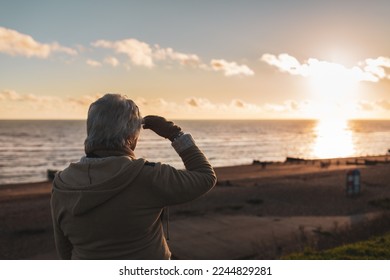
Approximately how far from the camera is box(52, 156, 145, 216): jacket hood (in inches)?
65.3

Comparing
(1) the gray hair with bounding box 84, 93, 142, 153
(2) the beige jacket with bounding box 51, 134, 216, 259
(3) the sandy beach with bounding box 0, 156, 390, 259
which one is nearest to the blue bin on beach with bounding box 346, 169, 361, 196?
(3) the sandy beach with bounding box 0, 156, 390, 259

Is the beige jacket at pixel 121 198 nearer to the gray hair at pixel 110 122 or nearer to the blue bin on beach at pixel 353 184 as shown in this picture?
the gray hair at pixel 110 122

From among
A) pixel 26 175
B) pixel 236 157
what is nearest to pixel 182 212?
pixel 26 175


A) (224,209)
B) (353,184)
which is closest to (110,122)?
(224,209)

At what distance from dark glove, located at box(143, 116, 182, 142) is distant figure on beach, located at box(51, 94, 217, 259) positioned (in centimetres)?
8

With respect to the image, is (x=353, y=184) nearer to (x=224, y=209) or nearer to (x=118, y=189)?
(x=224, y=209)

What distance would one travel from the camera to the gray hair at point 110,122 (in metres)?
1.73

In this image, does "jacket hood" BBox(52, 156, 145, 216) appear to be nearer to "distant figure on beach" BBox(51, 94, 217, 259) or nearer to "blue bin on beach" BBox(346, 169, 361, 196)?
"distant figure on beach" BBox(51, 94, 217, 259)

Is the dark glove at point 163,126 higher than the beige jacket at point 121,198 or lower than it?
higher

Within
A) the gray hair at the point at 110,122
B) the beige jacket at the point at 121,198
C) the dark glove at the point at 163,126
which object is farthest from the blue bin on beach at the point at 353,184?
the gray hair at the point at 110,122

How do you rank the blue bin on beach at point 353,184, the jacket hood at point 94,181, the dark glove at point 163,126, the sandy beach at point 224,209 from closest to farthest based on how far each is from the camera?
the jacket hood at point 94,181 → the dark glove at point 163,126 → the sandy beach at point 224,209 → the blue bin on beach at point 353,184

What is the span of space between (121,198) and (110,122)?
32 centimetres

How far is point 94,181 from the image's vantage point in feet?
5.53

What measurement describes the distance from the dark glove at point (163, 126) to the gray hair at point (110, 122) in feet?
0.57
